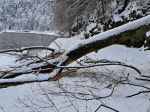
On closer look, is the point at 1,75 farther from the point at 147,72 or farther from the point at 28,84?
the point at 147,72

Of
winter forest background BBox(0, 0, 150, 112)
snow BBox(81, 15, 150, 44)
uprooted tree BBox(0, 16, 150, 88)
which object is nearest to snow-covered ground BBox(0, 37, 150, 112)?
winter forest background BBox(0, 0, 150, 112)

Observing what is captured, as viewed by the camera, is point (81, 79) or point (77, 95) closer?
point (77, 95)

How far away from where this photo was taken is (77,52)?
360 inches

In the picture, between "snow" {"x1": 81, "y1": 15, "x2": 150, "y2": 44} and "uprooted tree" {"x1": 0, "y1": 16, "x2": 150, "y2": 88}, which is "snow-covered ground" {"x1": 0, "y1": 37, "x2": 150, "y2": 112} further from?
"snow" {"x1": 81, "y1": 15, "x2": 150, "y2": 44}

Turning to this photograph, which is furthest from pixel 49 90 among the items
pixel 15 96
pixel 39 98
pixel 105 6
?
pixel 105 6

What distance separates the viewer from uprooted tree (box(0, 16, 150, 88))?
27.7 feet

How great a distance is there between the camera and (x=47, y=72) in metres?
9.75

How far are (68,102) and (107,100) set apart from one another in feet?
3.09

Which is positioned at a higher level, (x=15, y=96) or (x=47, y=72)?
(x=47, y=72)

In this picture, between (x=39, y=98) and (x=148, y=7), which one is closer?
(x=39, y=98)

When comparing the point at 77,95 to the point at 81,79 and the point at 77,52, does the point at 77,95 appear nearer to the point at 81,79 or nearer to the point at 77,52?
the point at 77,52

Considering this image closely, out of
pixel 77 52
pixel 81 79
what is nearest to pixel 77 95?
pixel 77 52

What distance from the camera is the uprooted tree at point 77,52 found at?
27.7ft

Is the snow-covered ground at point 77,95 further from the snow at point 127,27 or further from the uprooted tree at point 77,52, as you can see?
the snow at point 127,27
